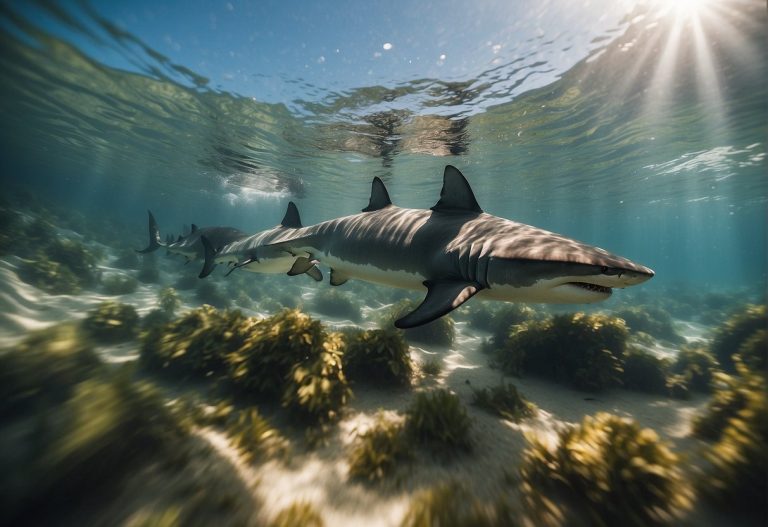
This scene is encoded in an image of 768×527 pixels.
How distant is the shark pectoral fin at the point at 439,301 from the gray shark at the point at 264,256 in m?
3.74

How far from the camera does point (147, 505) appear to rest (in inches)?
103

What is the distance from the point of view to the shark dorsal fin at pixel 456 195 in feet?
14.5

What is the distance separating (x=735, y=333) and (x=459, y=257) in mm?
9995

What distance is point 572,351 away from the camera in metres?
6.30

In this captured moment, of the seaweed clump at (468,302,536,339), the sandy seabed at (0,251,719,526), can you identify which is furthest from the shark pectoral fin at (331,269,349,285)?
the seaweed clump at (468,302,536,339)

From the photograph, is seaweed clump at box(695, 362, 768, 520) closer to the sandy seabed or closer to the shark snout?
the sandy seabed

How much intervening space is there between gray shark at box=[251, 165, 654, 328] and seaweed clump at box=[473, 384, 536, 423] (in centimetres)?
208

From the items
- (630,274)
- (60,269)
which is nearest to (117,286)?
(60,269)

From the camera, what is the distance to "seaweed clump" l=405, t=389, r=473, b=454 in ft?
11.7

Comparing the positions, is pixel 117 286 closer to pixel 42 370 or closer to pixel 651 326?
pixel 42 370

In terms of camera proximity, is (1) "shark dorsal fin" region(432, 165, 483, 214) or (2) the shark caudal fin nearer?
(1) "shark dorsal fin" region(432, 165, 483, 214)

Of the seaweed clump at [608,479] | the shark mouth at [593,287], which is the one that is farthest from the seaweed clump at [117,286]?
the shark mouth at [593,287]

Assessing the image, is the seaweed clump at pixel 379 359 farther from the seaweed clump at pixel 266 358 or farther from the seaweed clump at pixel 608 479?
the seaweed clump at pixel 608 479

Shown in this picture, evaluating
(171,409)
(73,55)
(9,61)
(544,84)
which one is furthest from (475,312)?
(9,61)
